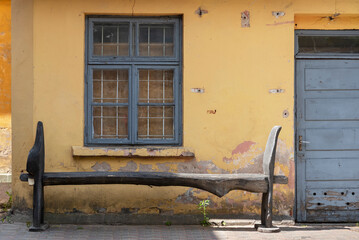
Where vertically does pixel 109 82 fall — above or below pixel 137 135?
above

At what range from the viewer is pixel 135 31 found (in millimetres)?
6523

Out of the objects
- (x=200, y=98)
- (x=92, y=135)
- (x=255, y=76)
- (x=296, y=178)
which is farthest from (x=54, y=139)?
(x=296, y=178)

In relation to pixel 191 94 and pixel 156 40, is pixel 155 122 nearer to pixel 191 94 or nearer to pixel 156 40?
pixel 191 94

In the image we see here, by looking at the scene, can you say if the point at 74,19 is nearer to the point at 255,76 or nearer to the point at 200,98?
the point at 200,98

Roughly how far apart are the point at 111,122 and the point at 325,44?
316 cm

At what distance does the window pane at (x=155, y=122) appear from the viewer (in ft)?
21.5

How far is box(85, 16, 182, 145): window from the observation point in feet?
21.3

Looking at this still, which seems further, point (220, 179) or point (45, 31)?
point (45, 31)

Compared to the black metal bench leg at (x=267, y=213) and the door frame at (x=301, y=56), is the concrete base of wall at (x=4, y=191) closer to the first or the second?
the black metal bench leg at (x=267, y=213)

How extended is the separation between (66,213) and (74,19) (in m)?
2.58

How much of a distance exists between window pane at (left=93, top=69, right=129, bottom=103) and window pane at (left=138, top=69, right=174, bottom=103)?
8.6 inches

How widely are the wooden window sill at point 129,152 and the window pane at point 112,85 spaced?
2.29 feet

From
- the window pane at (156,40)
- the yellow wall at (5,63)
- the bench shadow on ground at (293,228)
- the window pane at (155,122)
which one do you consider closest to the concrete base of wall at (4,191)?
the yellow wall at (5,63)

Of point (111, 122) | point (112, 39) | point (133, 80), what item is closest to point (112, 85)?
point (133, 80)
